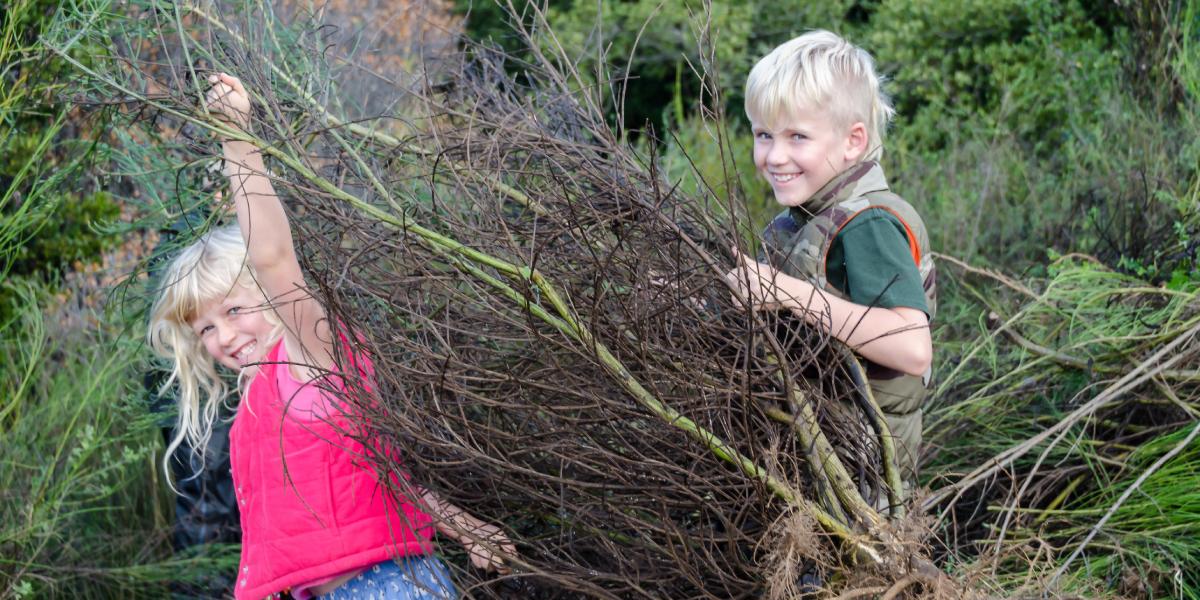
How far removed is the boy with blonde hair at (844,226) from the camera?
1979 mm

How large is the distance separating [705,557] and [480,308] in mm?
598

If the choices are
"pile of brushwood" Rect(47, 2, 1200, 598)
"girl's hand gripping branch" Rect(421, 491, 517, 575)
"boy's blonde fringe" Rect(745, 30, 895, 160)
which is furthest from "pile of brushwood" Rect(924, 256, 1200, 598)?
"girl's hand gripping branch" Rect(421, 491, 517, 575)

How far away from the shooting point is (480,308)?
197 cm

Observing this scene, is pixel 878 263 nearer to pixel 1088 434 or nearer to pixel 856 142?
pixel 856 142

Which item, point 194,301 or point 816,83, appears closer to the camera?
point 816,83

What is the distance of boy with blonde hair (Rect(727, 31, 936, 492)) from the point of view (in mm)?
1979

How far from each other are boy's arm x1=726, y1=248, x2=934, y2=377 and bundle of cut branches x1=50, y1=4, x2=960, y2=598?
4cm

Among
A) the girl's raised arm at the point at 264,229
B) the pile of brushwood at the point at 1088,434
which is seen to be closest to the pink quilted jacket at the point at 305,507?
the girl's raised arm at the point at 264,229

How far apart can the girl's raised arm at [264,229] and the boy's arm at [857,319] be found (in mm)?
794

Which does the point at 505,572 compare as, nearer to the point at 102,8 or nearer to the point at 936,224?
the point at 102,8

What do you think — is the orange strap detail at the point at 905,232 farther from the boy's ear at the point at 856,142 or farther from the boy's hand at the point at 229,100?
the boy's hand at the point at 229,100

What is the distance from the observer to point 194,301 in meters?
2.58

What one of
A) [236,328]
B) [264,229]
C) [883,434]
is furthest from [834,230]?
[236,328]

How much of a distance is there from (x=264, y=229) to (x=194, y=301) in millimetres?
571
